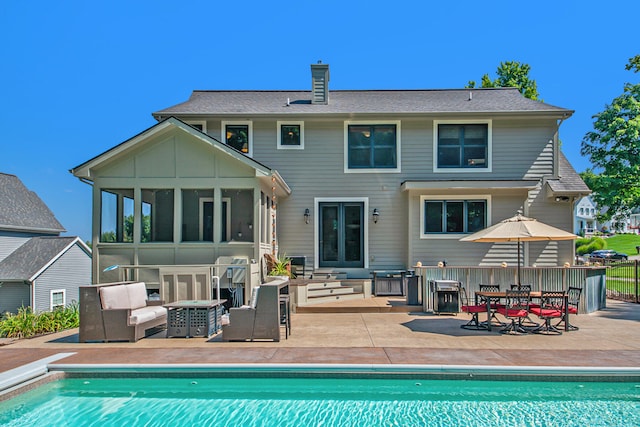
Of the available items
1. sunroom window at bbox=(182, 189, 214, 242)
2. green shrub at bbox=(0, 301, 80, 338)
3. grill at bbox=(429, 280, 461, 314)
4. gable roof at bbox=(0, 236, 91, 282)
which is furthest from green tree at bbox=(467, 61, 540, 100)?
gable roof at bbox=(0, 236, 91, 282)

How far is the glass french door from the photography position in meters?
14.7

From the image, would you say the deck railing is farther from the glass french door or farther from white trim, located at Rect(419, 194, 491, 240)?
the glass french door

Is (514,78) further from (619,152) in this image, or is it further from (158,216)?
(158,216)

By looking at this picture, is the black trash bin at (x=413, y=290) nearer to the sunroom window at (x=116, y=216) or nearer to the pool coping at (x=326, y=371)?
the pool coping at (x=326, y=371)

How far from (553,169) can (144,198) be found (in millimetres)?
12487

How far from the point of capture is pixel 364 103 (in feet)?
51.6

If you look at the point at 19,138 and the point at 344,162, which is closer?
the point at 344,162

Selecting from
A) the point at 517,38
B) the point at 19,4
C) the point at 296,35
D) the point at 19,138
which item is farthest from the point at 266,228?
the point at 19,138

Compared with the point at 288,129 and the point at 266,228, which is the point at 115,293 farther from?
the point at 288,129

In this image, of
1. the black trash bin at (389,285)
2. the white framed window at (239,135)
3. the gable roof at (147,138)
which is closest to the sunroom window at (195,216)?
the gable roof at (147,138)

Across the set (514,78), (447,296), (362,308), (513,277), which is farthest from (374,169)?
(514,78)

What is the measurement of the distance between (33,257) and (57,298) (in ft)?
8.36

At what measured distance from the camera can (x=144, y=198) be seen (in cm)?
1180

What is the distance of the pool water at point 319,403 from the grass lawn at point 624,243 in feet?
171
